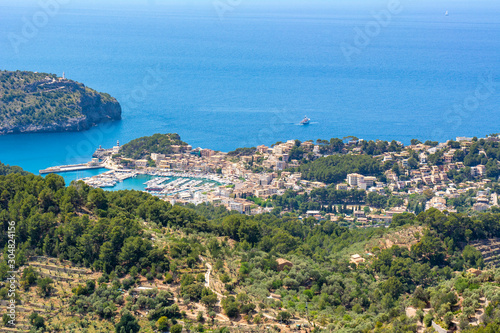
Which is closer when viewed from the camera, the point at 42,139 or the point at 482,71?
the point at 42,139

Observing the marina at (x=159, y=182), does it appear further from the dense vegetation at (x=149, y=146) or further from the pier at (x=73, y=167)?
the dense vegetation at (x=149, y=146)

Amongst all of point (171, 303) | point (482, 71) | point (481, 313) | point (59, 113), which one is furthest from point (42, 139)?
point (482, 71)

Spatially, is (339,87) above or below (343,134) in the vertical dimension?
above

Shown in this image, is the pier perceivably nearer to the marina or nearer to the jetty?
the jetty

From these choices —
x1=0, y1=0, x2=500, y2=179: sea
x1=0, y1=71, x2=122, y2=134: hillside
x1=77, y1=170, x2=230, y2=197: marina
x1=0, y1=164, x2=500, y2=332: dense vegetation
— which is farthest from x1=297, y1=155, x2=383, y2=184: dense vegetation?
x1=0, y1=71, x2=122, y2=134: hillside

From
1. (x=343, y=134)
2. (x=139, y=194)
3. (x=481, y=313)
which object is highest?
(x=343, y=134)

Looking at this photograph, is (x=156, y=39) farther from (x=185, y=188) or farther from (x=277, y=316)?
(x=277, y=316)

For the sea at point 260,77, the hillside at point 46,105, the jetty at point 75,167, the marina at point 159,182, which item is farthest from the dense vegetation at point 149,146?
the hillside at point 46,105
